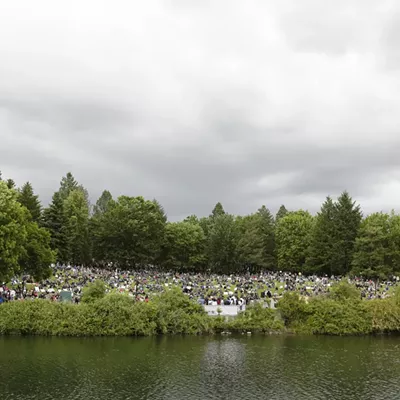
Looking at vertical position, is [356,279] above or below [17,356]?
above

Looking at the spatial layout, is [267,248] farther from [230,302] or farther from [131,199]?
[230,302]

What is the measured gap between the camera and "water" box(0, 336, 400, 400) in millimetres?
29438

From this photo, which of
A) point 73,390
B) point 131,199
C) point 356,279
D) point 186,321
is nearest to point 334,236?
point 356,279

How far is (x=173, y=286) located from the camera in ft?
177

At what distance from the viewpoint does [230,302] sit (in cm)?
5241

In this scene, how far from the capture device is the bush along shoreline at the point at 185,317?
46.1 meters

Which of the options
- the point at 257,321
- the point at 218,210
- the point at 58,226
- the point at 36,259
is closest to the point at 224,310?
the point at 257,321

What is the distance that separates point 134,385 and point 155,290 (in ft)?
86.5

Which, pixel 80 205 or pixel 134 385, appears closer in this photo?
pixel 134 385

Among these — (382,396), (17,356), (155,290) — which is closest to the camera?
(382,396)

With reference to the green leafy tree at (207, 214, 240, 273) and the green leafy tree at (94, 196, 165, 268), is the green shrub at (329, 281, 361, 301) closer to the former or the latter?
the green leafy tree at (207, 214, 240, 273)

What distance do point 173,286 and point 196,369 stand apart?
19.4 m

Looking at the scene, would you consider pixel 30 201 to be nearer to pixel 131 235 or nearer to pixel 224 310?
pixel 131 235

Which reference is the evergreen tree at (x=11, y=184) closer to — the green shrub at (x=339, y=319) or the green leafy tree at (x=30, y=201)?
the green leafy tree at (x=30, y=201)
